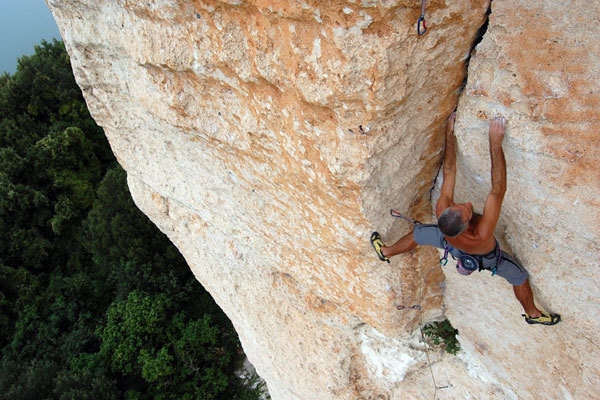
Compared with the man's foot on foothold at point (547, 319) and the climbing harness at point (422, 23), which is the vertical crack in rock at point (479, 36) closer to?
the climbing harness at point (422, 23)

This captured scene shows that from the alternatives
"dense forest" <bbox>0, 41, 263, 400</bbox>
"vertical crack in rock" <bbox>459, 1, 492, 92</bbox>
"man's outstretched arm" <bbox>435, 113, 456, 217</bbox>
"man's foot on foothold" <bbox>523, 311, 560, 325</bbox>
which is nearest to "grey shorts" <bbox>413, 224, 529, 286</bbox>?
"man's outstretched arm" <bbox>435, 113, 456, 217</bbox>

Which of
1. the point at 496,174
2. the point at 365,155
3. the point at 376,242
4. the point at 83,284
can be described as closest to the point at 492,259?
the point at 496,174

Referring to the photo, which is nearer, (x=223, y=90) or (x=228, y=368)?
(x=223, y=90)

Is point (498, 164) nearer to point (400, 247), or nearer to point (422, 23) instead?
point (422, 23)

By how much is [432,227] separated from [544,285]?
767mm

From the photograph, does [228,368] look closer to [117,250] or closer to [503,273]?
[117,250]

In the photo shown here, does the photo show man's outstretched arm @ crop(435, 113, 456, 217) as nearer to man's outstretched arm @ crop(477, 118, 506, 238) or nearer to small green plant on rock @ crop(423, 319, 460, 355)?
man's outstretched arm @ crop(477, 118, 506, 238)

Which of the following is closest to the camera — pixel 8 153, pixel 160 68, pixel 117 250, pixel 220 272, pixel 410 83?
pixel 410 83

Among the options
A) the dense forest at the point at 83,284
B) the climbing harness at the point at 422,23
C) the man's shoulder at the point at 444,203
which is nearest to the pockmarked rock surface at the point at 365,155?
the climbing harness at the point at 422,23

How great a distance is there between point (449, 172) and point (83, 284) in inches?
405

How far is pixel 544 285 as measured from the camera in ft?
8.93

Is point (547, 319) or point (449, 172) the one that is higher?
point (449, 172)

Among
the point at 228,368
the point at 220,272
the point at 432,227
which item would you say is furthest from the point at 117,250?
the point at 432,227

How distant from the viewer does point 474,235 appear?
2490 mm
